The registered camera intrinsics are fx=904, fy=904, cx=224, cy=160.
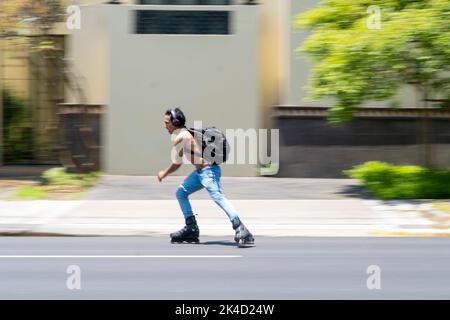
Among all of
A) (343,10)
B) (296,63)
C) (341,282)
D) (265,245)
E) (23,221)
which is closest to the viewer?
(341,282)

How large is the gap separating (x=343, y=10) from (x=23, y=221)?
6523mm

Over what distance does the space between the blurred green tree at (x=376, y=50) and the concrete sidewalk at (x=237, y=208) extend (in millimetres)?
1750

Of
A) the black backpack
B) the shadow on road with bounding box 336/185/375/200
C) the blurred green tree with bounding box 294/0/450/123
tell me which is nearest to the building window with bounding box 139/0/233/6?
the blurred green tree with bounding box 294/0/450/123

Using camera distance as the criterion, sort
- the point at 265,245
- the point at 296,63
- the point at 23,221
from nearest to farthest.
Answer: the point at 265,245 → the point at 23,221 → the point at 296,63

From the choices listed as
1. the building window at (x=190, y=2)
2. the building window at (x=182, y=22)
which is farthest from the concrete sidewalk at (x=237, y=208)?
the building window at (x=190, y=2)

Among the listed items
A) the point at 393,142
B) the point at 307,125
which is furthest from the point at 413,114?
the point at 307,125

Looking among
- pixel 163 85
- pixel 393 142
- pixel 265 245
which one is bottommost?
pixel 265 245

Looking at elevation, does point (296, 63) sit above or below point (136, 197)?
above

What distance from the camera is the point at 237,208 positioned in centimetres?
1469

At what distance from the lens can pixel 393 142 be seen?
725 inches

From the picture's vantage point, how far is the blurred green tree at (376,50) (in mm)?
14430

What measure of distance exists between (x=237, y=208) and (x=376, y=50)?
338 centimetres

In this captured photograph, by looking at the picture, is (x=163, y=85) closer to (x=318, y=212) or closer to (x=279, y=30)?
(x=279, y=30)

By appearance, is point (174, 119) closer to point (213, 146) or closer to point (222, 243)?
point (213, 146)
